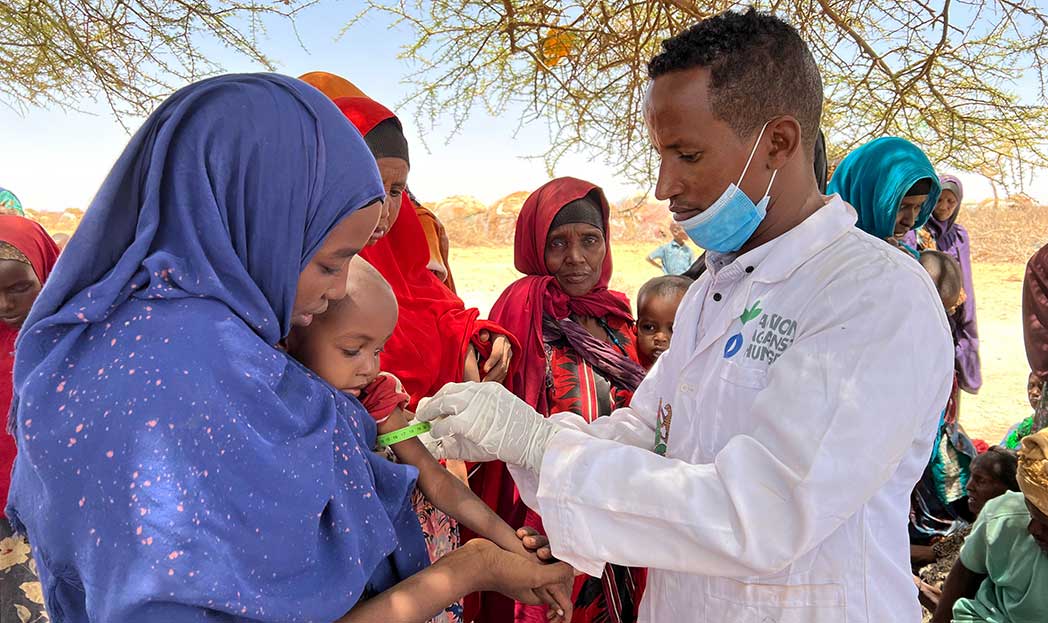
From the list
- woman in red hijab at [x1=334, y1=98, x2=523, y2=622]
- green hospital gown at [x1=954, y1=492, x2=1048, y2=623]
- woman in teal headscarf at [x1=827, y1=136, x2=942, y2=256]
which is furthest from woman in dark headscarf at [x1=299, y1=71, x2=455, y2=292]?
green hospital gown at [x1=954, y1=492, x2=1048, y2=623]

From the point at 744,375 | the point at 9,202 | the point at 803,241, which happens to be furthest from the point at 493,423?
the point at 9,202

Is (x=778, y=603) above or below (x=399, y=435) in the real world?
below

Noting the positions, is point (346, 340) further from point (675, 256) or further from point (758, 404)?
point (675, 256)

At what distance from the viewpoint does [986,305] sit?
16469 mm

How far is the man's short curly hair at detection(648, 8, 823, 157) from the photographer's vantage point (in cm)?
177

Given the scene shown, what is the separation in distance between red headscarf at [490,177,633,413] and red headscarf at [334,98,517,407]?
283 millimetres

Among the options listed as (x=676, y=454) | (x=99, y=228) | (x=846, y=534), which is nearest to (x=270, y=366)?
(x=99, y=228)

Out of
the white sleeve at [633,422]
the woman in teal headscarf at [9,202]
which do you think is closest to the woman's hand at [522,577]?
the white sleeve at [633,422]

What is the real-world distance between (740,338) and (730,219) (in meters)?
0.33

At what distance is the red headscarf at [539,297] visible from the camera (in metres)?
3.26

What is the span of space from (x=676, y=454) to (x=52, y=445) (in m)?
1.33

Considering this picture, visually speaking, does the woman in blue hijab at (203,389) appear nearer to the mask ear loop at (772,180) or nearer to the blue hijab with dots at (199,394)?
the blue hijab with dots at (199,394)

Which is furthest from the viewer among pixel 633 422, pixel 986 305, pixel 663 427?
pixel 986 305

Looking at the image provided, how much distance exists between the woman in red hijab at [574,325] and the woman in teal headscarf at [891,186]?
1.79 m
